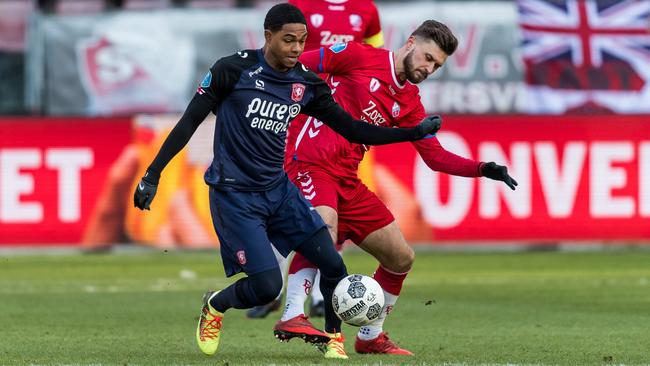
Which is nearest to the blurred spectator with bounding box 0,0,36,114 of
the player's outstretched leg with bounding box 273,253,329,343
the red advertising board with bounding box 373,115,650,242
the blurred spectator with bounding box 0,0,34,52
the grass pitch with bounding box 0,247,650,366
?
the blurred spectator with bounding box 0,0,34,52

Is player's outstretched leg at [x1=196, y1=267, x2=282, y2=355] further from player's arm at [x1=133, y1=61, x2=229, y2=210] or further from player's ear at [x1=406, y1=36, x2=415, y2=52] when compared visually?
player's ear at [x1=406, y1=36, x2=415, y2=52]

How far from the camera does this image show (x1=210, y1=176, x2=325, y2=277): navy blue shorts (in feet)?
28.0

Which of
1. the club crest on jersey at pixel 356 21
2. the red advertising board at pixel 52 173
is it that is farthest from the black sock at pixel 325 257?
the red advertising board at pixel 52 173

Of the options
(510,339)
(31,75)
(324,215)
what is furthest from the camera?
(31,75)

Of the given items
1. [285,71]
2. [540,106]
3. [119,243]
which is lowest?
[119,243]

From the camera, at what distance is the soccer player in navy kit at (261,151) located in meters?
8.44

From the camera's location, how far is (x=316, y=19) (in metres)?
12.2

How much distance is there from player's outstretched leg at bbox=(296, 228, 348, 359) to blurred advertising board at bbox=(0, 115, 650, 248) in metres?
9.19

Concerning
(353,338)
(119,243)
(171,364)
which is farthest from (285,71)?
(119,243)

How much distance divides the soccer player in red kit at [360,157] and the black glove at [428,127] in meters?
0.67

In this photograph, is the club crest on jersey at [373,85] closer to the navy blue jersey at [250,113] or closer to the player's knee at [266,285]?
the navy blue jersey at [250,113]

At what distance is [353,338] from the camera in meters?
10.5

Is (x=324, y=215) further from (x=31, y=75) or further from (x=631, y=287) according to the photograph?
(x=31, y=75)

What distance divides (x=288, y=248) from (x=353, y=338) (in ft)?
6.25
